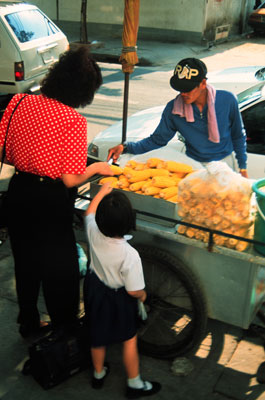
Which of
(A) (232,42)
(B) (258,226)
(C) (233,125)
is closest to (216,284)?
(B) (258,226)

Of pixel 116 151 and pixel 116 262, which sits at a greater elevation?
pixel 116 151

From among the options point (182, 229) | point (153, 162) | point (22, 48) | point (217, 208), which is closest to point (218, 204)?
point (217, 208)

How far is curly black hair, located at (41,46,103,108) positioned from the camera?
2.97 metres

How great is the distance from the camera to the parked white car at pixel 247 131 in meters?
4.74

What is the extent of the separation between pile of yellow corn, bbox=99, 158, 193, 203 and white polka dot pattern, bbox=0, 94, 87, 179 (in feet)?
1.47

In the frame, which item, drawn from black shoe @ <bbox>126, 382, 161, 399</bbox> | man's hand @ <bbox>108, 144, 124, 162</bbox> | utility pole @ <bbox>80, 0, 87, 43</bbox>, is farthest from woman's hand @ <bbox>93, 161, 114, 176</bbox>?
utility pole @ <bbox>80, 0, 87, 43</bbox>

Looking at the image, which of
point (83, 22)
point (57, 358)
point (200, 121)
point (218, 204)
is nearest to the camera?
point (218, 204)

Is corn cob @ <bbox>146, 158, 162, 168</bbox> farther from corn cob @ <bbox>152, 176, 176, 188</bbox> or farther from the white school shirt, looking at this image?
the white school shirt

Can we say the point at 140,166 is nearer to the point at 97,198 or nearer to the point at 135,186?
the point at 135,186

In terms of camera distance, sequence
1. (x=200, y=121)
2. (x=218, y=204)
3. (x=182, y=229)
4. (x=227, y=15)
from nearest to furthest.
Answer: (x=218, y=204)
(x=182, y=229)
(x=200, y=121)
(x=227, y=15)

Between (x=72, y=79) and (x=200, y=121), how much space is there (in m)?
1.16

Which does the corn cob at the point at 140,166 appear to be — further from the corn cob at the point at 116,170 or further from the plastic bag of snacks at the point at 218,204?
the plastic bag of snacks at the point at 218,204

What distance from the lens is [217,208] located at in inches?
115

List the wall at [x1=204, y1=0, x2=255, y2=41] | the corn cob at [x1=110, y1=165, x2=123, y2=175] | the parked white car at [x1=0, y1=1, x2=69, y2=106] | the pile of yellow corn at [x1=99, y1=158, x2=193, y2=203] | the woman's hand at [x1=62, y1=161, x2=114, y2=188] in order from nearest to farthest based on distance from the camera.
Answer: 1. the woman's hand at [x1=62, y1=161, x2=114, y2=188]
2. the pile of yellow corn at [x1=99, y1=158, x2=193, y2=203]
3. the corn cob at [x1=110, y1=165, x2=123, y2=175]
4. the parked white car at [x1=0, y1=1, x2=69, y2=106]
5. the wall at [x1=204, y1=0, x2=255, y2=41]
